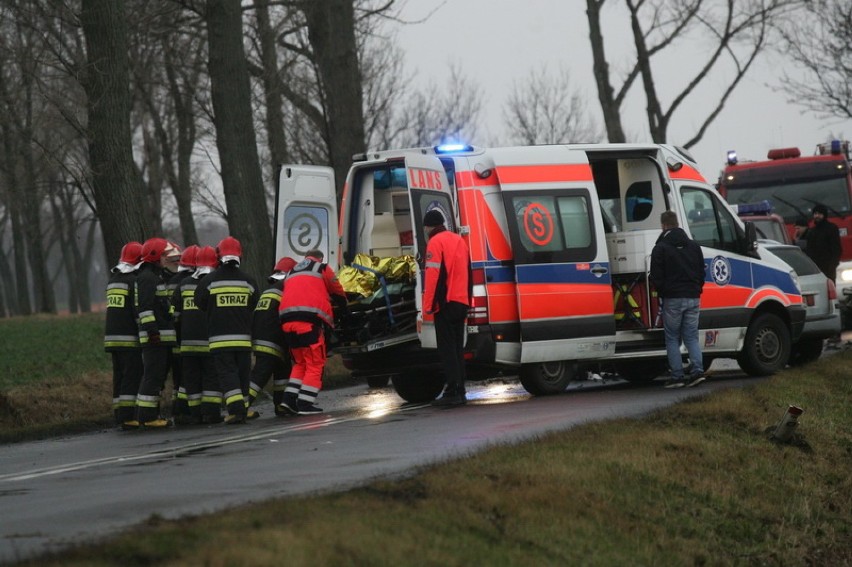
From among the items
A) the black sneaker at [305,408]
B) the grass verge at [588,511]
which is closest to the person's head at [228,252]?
the black sneaker at [305,408]

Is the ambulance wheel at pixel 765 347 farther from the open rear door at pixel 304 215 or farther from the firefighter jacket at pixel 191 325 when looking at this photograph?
the firefighter jacket at pixel 191 325

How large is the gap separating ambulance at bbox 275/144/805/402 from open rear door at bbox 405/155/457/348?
1 centimetres

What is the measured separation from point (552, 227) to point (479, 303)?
111 centimetres

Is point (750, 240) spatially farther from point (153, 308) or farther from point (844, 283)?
point (844, 283)

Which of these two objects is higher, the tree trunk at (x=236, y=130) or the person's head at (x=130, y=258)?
the tree trunk at (x=236, y=130)

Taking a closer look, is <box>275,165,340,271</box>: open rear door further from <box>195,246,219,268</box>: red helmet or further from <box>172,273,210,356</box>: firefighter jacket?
<box>172,273,210,356</box>: firefighter jacket

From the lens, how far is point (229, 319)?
13.4 meters

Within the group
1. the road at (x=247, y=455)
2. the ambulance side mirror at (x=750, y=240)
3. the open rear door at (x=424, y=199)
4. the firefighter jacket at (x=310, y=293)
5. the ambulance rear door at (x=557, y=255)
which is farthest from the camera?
the ambulance side mirror at (x=750, y=240)

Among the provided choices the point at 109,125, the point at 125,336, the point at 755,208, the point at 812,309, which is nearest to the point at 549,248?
the point at 125,336

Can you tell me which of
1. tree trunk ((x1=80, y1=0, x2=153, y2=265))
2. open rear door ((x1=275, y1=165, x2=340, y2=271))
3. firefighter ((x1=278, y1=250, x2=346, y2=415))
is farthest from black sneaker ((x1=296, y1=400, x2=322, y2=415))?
tree trunk ((x1=80, y1=0, x2=153, y2=265))

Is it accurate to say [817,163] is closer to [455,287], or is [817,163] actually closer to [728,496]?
[455,287]

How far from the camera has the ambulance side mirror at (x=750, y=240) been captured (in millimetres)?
15336

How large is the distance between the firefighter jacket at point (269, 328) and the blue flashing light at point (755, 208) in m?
10.9

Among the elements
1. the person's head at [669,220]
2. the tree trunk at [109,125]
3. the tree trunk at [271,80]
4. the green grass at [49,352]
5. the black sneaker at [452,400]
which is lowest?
the black sneaker at [452,400]
